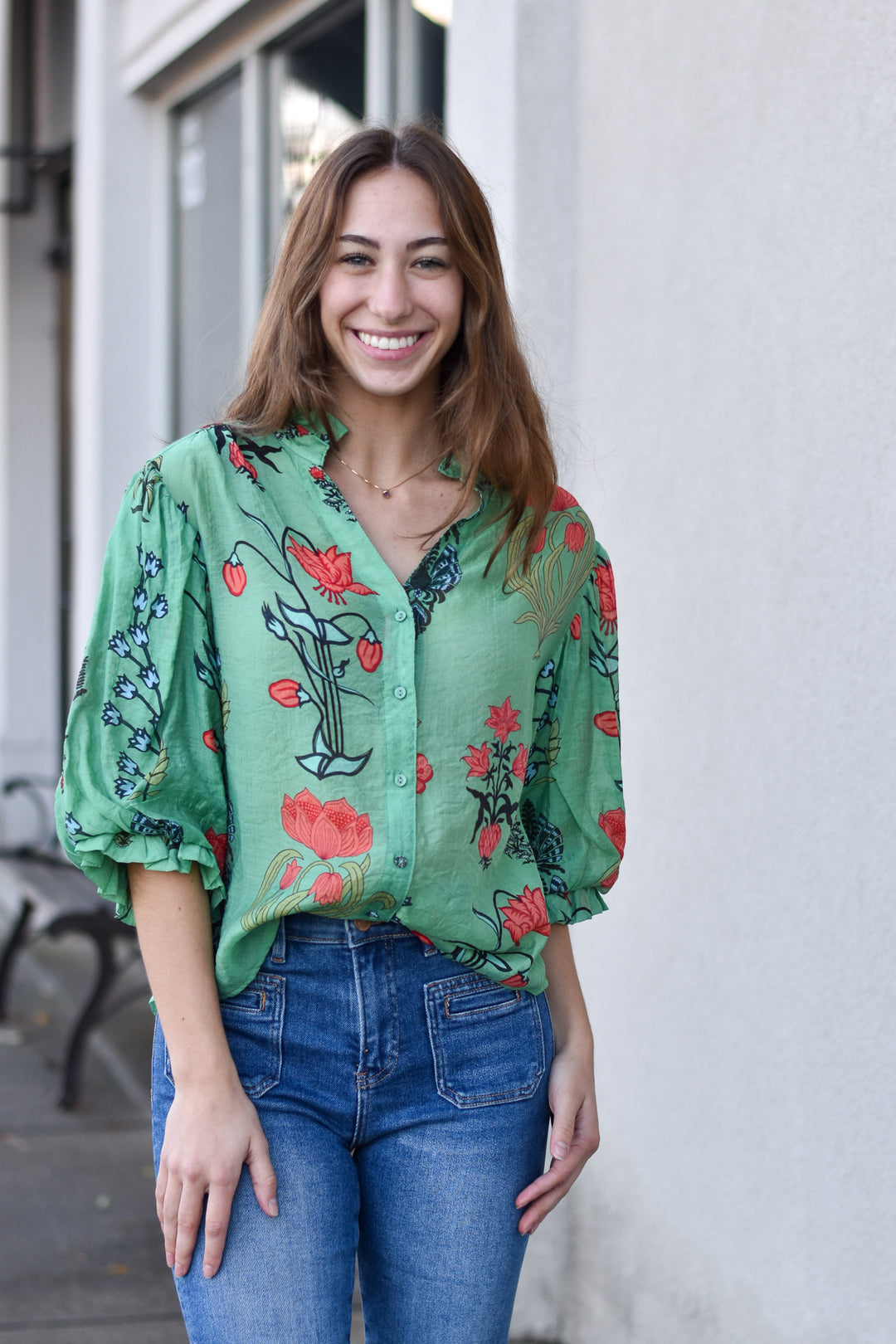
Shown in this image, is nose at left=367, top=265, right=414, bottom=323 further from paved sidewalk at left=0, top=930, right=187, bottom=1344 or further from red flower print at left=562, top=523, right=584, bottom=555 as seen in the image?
paved sidewalk at left=0, top=930, right=187, bottom=1344

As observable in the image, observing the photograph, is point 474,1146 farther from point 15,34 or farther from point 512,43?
point 15,34

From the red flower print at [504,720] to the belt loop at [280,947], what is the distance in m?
0.33

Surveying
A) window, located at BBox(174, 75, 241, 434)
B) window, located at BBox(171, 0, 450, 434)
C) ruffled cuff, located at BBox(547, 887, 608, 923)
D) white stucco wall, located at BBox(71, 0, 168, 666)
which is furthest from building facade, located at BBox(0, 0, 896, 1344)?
white stucco wall, located at BBox(71, 0, 168, 666)

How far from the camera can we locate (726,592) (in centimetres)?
266

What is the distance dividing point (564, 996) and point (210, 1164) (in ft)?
1.79

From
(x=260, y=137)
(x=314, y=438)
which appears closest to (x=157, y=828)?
(x=314, y=438)

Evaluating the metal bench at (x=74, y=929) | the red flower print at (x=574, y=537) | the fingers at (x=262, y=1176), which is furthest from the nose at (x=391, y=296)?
the metal bench at (x=74, y=929)

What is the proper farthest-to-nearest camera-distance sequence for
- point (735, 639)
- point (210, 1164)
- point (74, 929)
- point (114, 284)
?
1. point (114, 284)
2. point (74, 929)
3. point (735, 639)
4. point (210, 1164)

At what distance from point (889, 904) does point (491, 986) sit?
860mm

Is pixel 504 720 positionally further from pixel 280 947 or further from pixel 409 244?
pixel 409 244

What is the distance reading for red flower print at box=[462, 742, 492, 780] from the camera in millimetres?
1641

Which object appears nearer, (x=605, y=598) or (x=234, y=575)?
(x=234, y=575)

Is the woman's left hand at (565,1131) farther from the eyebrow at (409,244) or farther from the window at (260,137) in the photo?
the window at (260,137)

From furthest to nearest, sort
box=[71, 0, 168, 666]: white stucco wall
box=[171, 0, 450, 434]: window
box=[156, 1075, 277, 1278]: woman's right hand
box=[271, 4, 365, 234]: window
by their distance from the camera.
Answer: box=[71, 0, 168, 666]: white stucco wall < box=[271, 4, 365, 234]: window < box=[171, 0, 450, 434]: window < box=[156, 1075, 277, 1278]: woman's right hand
